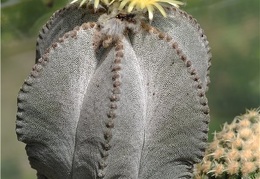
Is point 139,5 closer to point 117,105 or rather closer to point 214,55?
→ point 117,105

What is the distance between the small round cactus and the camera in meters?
1.56

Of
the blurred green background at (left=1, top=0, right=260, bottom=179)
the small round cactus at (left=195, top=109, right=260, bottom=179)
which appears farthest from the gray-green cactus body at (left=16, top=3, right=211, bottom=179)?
the blurred green background at (left=1, top=0, right=260, bottom=179)

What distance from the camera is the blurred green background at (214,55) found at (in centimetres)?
235

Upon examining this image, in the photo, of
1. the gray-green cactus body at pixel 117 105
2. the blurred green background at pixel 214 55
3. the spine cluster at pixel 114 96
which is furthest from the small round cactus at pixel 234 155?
the blurred green background at pixel 214 55

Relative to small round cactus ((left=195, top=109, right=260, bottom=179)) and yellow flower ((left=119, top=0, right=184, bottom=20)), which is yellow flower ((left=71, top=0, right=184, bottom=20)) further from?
small round cactus ((left=195, top=109, right=260, bottom=179))

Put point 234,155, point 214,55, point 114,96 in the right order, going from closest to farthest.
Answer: point 114,96 → point 234,155 → point 214,55

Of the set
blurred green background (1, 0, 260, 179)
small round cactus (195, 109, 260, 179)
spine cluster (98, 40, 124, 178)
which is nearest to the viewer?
spine cluster (98, 40, 124, 178)

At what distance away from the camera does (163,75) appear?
50.1 inches

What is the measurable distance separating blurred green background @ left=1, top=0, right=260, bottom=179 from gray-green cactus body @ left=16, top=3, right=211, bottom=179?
97 cm

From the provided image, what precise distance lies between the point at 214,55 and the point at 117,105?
1.30 meters

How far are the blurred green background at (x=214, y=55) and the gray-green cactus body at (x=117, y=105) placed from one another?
0.97 m

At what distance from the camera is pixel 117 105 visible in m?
1.19

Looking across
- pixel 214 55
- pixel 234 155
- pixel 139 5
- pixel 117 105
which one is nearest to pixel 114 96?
pixel 117 105

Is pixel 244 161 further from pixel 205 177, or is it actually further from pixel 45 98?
pixel 45 98
